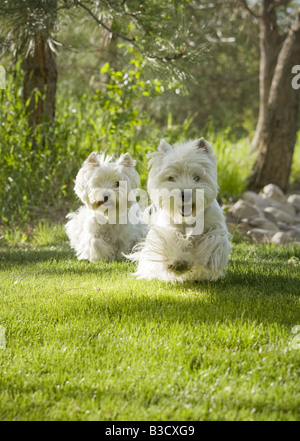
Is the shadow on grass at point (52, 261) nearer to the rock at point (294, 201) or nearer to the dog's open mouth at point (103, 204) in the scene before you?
the dog's open mouth at point (103, 204)

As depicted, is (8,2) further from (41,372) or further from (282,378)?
(282,378)

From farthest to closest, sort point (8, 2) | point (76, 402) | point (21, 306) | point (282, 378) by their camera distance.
Result: 1. point (8, 2)
2. point (21, 306)
3. point (282, 378)
4. point (76, 402)

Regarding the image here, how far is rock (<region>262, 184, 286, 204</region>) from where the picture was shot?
11719mm

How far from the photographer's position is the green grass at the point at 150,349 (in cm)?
316

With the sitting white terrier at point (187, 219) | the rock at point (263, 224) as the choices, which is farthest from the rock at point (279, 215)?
the sitting white terrier at point (187, 219)

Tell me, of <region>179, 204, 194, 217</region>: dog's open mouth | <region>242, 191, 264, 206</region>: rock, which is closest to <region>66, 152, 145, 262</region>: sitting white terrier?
<region>179, 204, 194, 217</region>: dog's open mouth

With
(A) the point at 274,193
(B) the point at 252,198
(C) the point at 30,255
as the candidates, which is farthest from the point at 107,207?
(A) the point at 274,193

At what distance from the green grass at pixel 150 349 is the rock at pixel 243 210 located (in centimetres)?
463

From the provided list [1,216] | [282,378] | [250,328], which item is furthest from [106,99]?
[282,378]

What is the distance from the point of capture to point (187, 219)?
17.4ft

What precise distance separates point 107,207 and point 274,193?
584 cm

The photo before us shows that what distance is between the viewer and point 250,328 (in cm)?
403

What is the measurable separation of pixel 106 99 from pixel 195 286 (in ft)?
18.5

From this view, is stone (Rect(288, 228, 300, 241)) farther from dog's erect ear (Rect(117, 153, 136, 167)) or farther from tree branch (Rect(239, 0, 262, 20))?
tree branch (Rect(239, 0, 262, 20))
